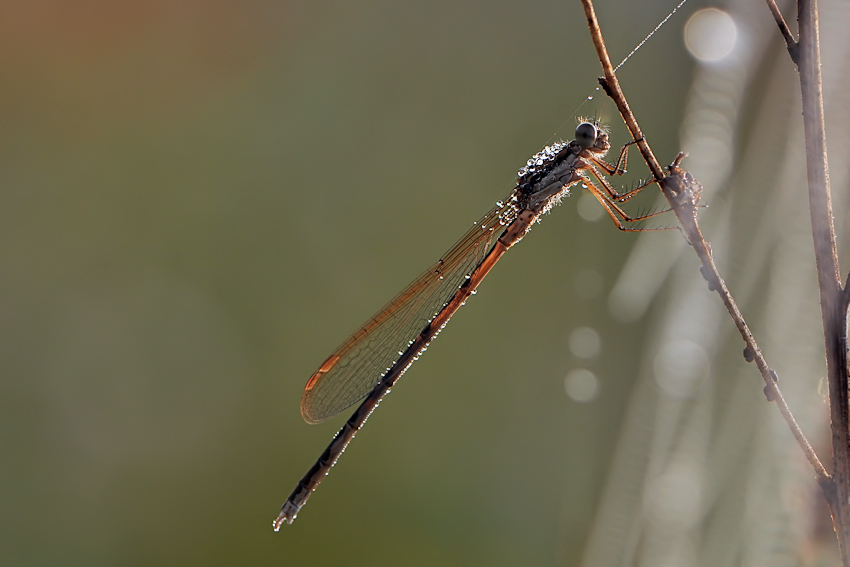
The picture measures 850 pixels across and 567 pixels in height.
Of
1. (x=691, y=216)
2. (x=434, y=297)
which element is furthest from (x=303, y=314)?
(x=691, y=216)

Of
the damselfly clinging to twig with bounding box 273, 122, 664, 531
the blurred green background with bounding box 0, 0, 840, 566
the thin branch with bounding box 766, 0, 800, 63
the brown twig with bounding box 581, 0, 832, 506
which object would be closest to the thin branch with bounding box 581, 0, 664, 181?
the brown twig with bounding box 581, 0, 832, 506

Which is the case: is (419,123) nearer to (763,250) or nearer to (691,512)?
(763,250)

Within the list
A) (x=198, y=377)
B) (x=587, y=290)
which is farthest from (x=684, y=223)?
(x=198, y=377)

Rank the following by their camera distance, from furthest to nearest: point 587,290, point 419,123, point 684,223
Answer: point 419,123
point 587,290
point 684,223

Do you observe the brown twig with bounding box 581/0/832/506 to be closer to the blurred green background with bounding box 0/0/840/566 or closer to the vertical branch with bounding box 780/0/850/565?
the vertical branch with bounding box 780/0/850/565

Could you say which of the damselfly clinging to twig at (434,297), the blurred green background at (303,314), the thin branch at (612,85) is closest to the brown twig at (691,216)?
the thin branch at (612,85)
